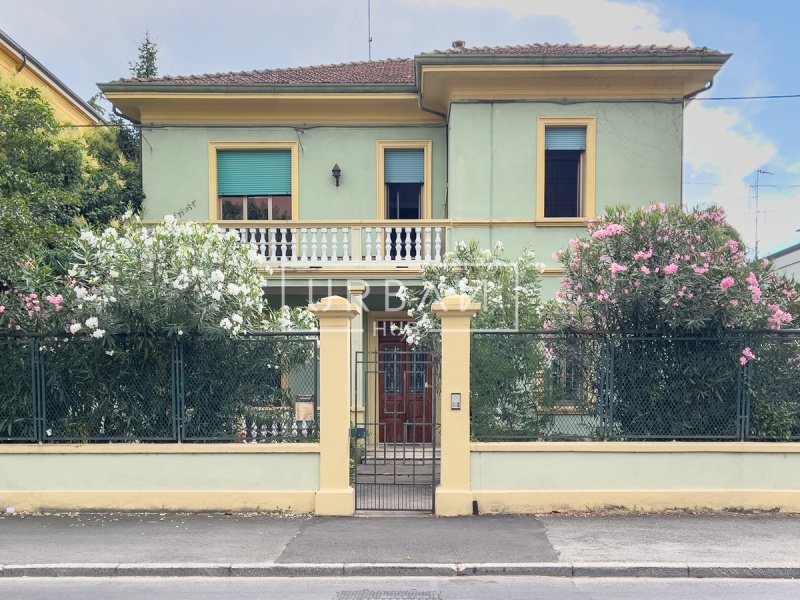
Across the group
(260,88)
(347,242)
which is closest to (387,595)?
(347,242)

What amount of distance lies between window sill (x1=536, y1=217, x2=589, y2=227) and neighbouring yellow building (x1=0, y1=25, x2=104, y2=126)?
29.4 feet

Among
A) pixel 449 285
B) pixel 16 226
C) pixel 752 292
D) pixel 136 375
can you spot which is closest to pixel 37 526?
pixel 136 375

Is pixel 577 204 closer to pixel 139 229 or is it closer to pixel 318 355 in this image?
pixel 318 355

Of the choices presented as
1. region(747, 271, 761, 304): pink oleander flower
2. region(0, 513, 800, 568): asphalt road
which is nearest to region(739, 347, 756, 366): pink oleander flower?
region(747, 271, 761, 304): pink oleander flower

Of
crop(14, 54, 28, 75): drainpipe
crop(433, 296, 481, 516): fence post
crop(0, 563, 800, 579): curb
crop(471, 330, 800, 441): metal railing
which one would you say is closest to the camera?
crop(0, 563, 800, 579): curb

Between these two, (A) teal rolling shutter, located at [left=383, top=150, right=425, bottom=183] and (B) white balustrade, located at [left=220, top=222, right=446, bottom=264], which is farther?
(A) teal rolling shutter, located at [left=383, top=150, right=425, bottom=183]

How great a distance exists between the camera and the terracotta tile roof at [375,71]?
38.3ft

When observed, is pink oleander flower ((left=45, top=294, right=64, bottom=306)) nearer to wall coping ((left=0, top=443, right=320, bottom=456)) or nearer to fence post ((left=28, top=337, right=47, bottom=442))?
fence post ((left=28, top=337, right=47, bottom=442))

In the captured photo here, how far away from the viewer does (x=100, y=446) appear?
25.5 ft

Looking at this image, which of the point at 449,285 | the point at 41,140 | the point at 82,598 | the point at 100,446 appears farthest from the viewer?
the point at 449,285

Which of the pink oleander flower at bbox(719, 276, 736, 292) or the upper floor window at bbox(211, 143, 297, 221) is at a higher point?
the upper floor window at bbox(211, 143, 297, 221)

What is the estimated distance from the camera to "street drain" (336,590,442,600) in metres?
5.33

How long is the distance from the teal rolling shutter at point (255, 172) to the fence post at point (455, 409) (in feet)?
22.6

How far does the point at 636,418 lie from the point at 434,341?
9.99 ft
